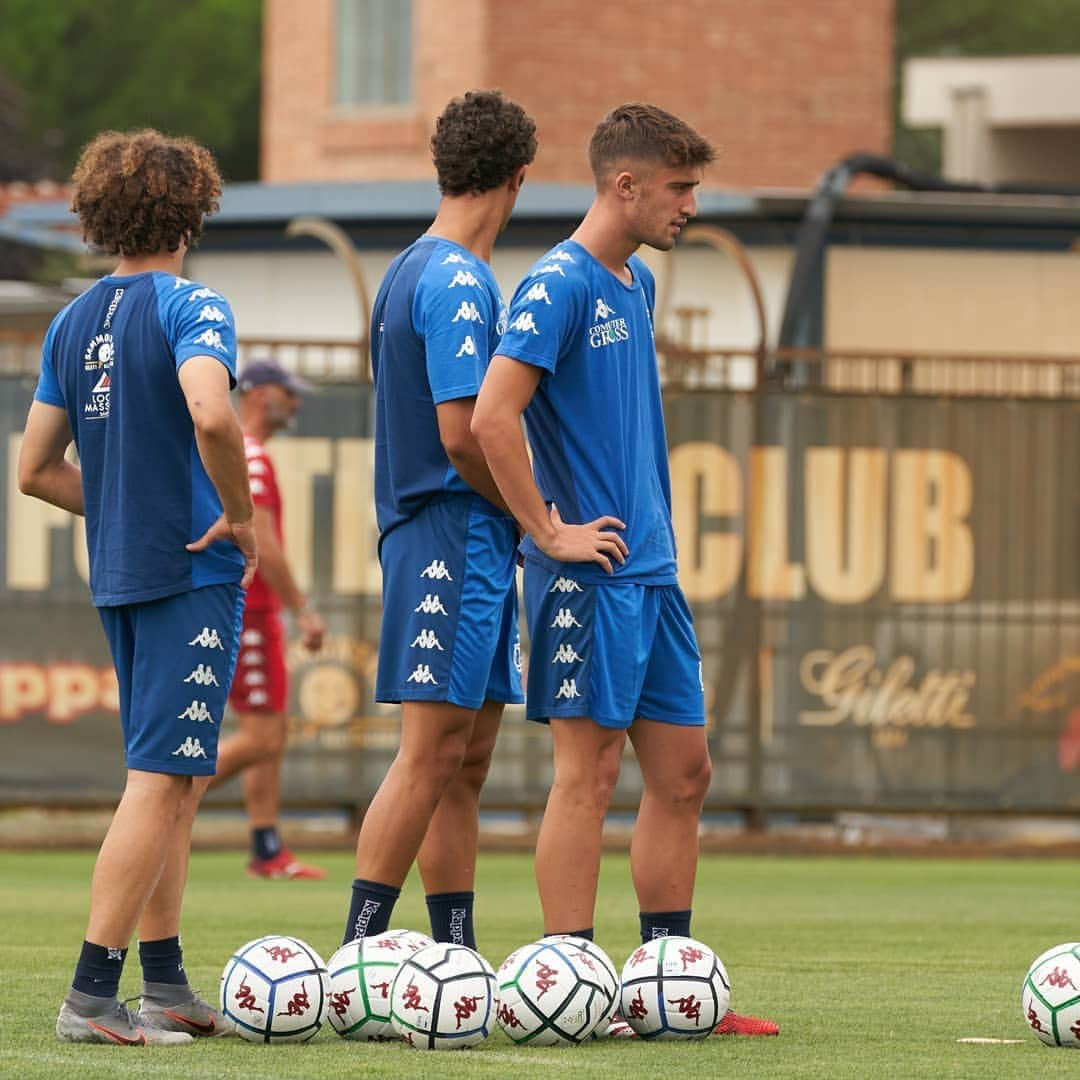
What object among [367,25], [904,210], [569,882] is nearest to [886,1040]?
[569,882]

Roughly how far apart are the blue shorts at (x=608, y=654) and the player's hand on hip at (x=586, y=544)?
0.10m

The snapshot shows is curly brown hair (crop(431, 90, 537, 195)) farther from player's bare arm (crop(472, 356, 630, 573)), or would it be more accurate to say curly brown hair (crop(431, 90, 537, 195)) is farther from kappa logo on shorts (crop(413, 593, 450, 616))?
kappa logo on shorts (crop(413, 593, 450, 616))

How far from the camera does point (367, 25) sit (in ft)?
91.6

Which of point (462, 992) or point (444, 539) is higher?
point (444, 539)

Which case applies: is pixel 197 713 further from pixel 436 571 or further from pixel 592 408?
pixel 592 408

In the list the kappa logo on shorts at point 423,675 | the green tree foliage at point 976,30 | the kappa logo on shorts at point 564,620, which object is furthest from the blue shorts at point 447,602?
the green tree foliage at point 976,30

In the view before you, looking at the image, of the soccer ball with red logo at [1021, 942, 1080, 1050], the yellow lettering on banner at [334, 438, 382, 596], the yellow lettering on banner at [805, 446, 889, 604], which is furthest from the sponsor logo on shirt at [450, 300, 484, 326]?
the yellow lettering on banner at [805, 446, 889, 604]

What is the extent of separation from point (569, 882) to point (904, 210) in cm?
1300

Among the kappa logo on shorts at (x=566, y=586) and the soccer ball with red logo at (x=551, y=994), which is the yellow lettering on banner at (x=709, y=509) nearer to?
the kappa logo on shorts at (x=566, y=586)

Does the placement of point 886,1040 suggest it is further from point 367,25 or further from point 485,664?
point 367,25

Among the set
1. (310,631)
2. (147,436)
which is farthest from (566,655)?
(310,631)

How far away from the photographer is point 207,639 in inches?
244

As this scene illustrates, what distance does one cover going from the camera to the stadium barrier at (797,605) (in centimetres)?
1405

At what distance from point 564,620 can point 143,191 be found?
4.96 feet
